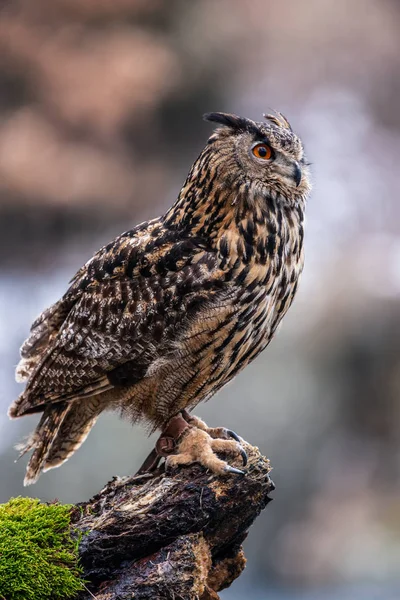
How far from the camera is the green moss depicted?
1352 mm

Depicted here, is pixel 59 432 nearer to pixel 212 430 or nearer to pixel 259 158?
pixel 212 430

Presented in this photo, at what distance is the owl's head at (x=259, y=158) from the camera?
1673 mm

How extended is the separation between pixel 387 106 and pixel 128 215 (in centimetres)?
133

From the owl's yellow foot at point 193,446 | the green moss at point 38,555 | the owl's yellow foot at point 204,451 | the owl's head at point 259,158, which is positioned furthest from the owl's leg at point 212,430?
the owl's head at point 259,158

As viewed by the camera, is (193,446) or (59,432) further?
(59,432)

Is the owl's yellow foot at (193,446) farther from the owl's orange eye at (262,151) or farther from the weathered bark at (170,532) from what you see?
the owl's orange eye at (262,151)

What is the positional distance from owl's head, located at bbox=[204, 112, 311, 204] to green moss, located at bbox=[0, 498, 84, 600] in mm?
865

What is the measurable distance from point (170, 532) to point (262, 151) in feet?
2.95

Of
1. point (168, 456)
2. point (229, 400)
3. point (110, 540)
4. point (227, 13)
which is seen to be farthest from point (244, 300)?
point (227, 13)

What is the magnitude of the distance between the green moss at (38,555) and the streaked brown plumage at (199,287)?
0.30m

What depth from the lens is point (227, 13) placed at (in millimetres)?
3199

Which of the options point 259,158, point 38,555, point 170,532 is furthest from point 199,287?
point 38,555

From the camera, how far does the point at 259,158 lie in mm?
1676

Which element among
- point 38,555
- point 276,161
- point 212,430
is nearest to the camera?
point 38,555
